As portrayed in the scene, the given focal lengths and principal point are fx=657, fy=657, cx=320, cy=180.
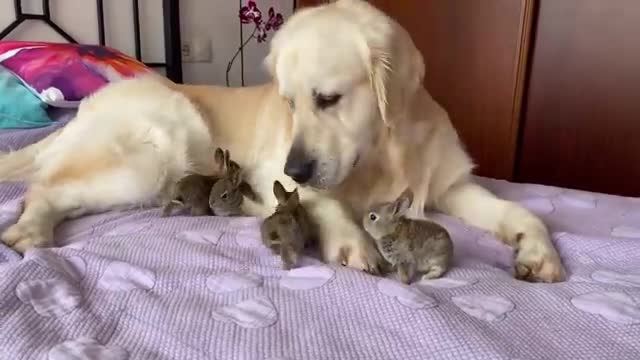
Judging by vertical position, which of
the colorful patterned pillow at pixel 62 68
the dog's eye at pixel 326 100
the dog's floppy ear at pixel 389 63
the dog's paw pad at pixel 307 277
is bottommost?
the dog's paw pad at pixel 307 277

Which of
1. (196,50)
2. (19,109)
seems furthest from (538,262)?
(196,50)

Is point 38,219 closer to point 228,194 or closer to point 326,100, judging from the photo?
point 228,194

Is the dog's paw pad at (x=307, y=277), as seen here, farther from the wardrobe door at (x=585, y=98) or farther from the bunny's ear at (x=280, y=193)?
the wardrobe door at (x=585, y=98)

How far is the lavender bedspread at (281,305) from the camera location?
2.51ft

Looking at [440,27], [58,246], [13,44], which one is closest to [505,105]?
[440,27]

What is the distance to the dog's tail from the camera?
1.53 m

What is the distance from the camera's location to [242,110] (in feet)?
5.68

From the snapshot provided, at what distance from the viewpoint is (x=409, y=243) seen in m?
1.03

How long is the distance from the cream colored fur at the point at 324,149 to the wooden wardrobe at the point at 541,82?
4.38 feet

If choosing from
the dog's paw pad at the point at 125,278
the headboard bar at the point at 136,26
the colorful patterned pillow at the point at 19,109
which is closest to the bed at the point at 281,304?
the dog's paw pad at the point at 125,278

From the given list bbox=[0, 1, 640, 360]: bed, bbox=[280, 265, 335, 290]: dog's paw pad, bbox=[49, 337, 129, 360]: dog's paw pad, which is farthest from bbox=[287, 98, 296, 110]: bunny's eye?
bbox=[49, 337, 129, 360]: dog's paw pad

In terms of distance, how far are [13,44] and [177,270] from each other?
5.23 feet

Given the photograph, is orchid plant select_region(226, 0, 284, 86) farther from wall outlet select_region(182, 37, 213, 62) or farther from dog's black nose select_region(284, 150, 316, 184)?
dog's black nose select_region(284, 150, 316, 184)

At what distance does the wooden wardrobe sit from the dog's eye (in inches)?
65.2
